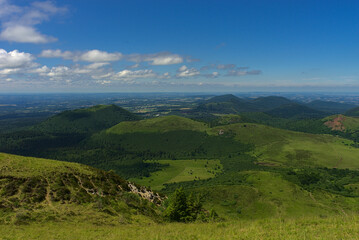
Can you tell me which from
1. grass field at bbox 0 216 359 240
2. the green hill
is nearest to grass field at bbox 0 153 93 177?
the green hill

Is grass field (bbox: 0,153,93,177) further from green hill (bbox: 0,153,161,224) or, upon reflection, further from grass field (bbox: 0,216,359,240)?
grass field (bbox: 0,216,359,240)

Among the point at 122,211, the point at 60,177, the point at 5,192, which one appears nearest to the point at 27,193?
the point at 5,192

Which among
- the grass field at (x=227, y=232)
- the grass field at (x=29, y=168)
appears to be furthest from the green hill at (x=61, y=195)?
the grass field at (x=227, y=232)

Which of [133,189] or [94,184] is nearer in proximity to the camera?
[94,184]

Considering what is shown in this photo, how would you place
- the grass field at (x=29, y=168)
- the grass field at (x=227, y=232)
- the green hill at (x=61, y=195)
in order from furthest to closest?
the grass field at (x=29, y=168)
the green hill at (x=61, y=195)
the grass field at (x=227, y=232)

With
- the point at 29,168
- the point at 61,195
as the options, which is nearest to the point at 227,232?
the point at 61,195

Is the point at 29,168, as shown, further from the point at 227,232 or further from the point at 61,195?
the point at 227,232

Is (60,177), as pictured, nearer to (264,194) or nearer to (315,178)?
(264,194)

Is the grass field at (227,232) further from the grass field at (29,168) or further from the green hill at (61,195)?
the grass field at (29,168)
